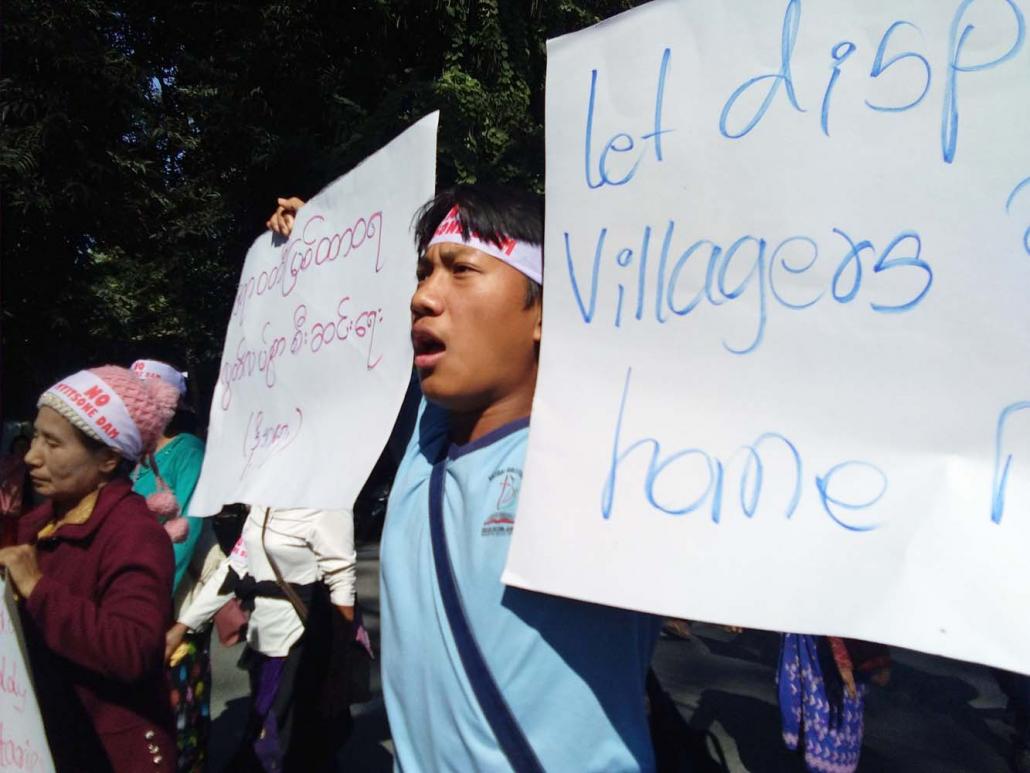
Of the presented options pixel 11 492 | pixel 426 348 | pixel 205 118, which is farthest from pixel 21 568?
pixel 205 118

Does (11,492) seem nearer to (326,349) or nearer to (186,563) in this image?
(186,563)

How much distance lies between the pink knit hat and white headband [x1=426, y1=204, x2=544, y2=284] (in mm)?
982

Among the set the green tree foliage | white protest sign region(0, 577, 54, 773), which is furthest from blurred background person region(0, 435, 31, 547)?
the green tree foliage

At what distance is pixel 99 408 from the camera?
6.24 feet

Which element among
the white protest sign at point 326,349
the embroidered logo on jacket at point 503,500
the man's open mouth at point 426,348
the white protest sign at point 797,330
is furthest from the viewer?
the white protest sign at point 326,349

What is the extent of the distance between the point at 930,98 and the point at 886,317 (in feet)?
0.83

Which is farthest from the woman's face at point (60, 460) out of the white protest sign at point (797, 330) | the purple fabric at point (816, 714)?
the purple fabric at point (816, 714)

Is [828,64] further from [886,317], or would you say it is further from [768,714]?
[768,714]

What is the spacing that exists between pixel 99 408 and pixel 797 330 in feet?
5.11

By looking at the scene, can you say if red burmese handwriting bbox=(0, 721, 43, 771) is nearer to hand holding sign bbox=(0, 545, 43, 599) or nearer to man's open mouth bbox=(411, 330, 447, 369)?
hand holding sign bbox=(0, 545, 43, 599)

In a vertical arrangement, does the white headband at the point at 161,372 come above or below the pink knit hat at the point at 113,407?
above

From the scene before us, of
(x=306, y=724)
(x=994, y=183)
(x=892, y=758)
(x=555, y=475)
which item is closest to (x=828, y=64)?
(x=994, y=183)

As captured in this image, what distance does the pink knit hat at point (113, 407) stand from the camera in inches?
74.0

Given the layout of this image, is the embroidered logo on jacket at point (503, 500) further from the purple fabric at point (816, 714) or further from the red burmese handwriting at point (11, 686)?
the purple fabric at point (816, 714)
